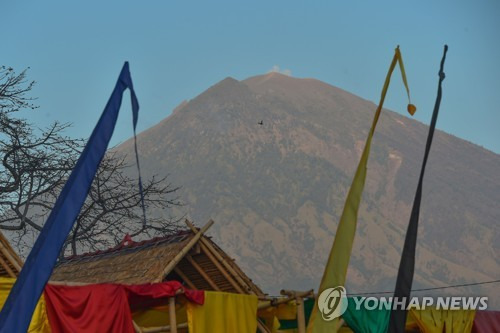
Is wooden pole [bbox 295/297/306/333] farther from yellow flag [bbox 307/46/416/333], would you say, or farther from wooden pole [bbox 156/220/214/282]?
yellow flag [bbox 307/46/416/333]

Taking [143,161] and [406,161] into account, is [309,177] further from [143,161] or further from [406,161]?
[143,161]

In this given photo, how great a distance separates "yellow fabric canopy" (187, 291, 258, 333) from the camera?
11.3 metres

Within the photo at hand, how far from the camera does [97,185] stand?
20188 mm

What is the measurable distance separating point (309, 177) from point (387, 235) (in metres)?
24.5

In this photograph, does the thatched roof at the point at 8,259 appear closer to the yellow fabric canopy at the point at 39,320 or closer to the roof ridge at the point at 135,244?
the yellow fabric canopy at the point at 39,320

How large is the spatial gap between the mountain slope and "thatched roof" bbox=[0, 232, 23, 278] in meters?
121

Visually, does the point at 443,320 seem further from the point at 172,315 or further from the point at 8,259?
the point at 8,259

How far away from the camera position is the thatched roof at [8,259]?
941 centimetres

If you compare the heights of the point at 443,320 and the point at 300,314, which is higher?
the point at 443,320

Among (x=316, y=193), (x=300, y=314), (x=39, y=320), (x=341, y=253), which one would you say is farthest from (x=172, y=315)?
(x=316, y=193)

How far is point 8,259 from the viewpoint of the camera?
948cm

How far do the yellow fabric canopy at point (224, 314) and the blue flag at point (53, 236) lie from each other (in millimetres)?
5258

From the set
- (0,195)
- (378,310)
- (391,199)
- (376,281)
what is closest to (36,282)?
(378,310)

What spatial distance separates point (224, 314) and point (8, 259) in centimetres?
342
